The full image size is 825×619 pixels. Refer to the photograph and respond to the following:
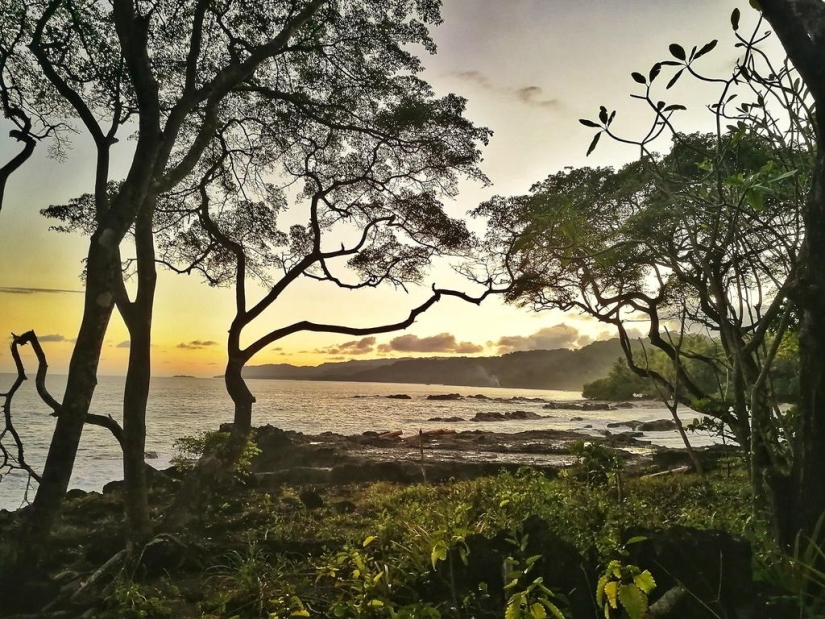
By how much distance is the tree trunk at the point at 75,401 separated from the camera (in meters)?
4.89

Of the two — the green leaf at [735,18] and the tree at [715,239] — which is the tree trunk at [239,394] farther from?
the green leaf at [735,18]

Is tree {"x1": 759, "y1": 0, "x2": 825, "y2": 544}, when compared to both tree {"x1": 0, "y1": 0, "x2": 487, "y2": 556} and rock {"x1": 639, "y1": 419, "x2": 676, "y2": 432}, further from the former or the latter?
rock {"x1": 639, "y1": 419, "x2": 676, "y2": 432}

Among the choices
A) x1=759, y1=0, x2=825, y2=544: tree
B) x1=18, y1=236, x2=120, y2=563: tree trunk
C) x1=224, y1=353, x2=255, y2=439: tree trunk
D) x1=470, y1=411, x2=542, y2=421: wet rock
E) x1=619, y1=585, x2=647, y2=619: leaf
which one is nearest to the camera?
x1=619, y1=585, x2=647, y2=619: leaf

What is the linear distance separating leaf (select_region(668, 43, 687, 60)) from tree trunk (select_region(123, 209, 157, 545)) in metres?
5.94

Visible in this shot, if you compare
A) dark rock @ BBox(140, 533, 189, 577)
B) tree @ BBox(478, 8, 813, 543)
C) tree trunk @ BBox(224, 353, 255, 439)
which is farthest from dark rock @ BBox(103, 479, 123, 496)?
tree @ BBox(478, 8, 813, 543)

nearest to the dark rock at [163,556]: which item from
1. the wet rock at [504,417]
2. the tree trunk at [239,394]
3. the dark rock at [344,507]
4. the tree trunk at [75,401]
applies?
the tree trunk at [75,401]

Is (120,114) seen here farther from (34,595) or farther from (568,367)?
(568,367)

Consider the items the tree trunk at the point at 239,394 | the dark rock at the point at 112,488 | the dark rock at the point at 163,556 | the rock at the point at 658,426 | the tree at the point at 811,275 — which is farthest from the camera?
the rock at the point at 658,426

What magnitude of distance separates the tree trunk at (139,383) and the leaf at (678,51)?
594 centimetres

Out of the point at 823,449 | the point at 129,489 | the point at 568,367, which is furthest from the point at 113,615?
the point at 568,367

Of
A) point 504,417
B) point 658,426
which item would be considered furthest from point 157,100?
point 504,417

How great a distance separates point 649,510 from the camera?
16.1 feet

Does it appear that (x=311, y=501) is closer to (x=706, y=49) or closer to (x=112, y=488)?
(x=112, y=488)

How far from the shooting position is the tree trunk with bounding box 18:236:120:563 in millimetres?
4887
